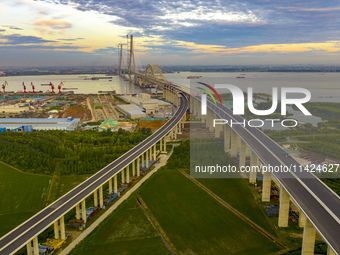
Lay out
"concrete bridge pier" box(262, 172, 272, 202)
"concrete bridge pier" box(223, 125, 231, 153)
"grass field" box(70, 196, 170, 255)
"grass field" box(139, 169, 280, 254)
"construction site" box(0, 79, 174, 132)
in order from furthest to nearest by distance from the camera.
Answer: "construction site" box(0, 79, 174, 132)
"concrete bridge pier" box(223, 125, 231, 153)
"concrete bridge pier" box(262, 172, 272, 202)
"grass field" box(139, 169, 280, 254)
"grass field" box(70, 196, 170, 255)

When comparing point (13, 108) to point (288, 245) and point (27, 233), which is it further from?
point (288, 245)

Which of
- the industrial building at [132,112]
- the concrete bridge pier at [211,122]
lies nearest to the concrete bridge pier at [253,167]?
the concrete bridge pier at [211,122]

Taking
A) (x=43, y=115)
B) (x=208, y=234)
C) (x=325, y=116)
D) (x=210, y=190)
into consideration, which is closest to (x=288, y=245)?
(x=208, y=234)

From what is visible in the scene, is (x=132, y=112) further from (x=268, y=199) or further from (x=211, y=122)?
(x=268, y=199)

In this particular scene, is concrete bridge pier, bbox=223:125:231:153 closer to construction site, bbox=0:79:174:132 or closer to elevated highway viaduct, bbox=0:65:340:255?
elevated highway viaduct, bbox=0:65:340:255

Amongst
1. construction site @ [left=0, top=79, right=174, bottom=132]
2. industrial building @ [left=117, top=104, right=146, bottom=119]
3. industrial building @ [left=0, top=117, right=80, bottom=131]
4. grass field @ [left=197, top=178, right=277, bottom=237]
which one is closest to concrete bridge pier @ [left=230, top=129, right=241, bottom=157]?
grass field @ [left=197, top=178, right=277, bottom=237]

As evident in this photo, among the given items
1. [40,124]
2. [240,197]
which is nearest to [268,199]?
[240,197]

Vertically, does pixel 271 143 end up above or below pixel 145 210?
above
